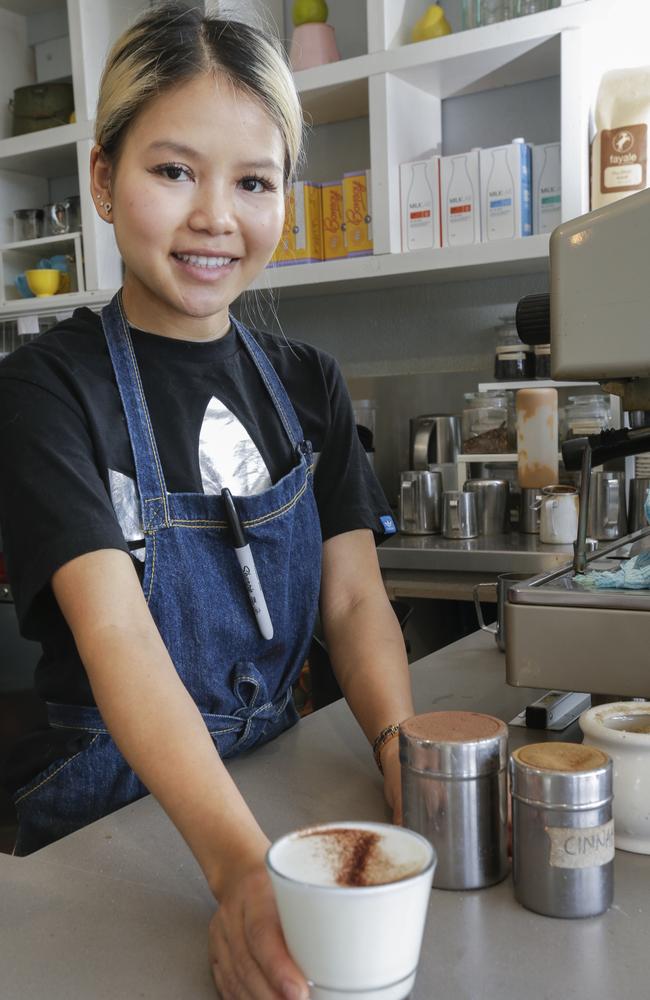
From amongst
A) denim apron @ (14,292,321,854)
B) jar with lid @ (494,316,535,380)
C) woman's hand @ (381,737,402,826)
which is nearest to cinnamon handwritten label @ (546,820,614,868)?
woman's hand @ (381,737,402,826)

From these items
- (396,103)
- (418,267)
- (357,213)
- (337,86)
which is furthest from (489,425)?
(337,86)

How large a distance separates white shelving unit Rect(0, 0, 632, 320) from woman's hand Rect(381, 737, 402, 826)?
1991 mm

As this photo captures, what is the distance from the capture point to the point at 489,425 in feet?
9.03

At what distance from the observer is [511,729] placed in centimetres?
101

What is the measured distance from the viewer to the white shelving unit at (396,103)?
8.39 ft

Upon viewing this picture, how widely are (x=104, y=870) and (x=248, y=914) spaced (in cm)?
22

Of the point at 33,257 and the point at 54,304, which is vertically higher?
the point at 33,257

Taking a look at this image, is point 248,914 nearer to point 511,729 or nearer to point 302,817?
point 302,817

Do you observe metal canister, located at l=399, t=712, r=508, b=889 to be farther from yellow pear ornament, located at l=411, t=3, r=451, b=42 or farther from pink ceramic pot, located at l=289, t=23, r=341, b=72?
pink ceramic pot, located at l=289, t=23, r=341, b=72

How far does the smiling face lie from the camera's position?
949 mm

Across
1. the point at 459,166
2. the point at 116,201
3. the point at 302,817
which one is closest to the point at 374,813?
the point at 302,817

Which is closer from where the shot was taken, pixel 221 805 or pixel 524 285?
pixel 221 805

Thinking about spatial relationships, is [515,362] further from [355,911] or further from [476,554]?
[355,911]

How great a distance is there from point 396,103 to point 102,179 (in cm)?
200
